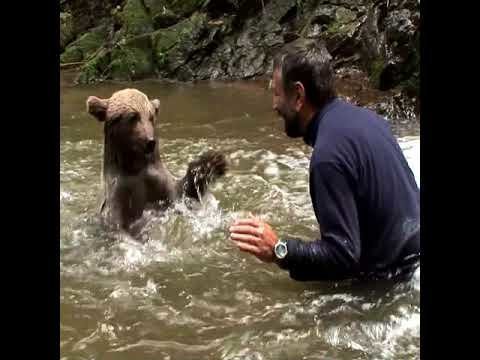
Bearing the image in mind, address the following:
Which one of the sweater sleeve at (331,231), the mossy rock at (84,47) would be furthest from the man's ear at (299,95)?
the mossy rock at (84,47)

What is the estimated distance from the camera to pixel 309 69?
4.05m

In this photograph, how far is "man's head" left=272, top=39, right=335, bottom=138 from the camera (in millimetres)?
4055

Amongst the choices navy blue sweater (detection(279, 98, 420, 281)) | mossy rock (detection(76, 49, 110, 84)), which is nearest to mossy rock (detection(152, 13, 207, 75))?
mossy rock (detection(76, 49, 110, 84))

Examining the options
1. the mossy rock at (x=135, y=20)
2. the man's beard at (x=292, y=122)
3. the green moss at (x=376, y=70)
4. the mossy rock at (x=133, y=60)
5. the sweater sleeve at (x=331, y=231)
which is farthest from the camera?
the mossy rock at (x=135, y=20)

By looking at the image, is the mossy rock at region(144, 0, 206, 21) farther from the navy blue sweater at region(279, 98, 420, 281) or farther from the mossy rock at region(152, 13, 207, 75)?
the navy blue sweater at region(279, 98, 420, 281)

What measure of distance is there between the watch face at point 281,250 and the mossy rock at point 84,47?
1465cm

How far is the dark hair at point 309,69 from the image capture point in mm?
4047

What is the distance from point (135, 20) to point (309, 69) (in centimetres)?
1317

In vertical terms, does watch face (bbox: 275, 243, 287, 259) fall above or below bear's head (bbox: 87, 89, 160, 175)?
below

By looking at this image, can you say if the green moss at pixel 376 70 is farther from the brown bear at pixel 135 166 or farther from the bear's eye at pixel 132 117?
the bear's eye at pixel 132 117

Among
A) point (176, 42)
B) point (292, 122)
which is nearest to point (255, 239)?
point (292, 122)

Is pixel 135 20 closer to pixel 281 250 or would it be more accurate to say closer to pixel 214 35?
pixel 214 35

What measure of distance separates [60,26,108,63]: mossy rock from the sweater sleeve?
14650 millimetres
